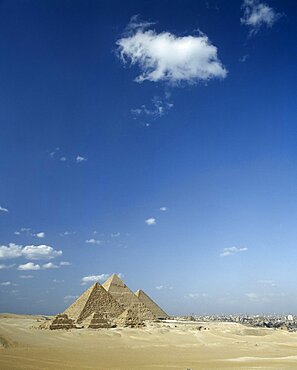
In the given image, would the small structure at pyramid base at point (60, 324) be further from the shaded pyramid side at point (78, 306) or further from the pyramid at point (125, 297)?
the pyramid at point (125, 297)

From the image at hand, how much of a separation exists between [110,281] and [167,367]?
6088 cm

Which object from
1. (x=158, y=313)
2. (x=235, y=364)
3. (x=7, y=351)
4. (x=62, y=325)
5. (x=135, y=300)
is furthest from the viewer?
(x=158, y=313)

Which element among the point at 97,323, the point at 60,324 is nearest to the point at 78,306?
the point at 97,323

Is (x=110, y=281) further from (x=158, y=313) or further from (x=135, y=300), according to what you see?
(x=158, y=313)

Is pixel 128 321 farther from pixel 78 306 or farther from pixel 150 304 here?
pixel 150 304

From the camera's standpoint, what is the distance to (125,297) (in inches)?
2985

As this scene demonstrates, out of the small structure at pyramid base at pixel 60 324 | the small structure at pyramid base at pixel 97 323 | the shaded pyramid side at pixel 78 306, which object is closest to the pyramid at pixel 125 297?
the shaded pyramid side at pixel 78 306

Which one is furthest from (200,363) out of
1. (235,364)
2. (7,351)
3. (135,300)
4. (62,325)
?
(135,300)

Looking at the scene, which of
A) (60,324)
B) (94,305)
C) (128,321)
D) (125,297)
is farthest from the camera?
(125,297)

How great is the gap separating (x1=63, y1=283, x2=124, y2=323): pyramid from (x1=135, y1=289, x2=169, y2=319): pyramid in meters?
24.4

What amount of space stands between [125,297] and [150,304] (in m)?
13.4

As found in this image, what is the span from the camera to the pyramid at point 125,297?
73.3 metres

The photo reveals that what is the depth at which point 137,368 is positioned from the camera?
18125mm

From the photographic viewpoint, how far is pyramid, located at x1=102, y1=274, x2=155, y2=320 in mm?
73269
